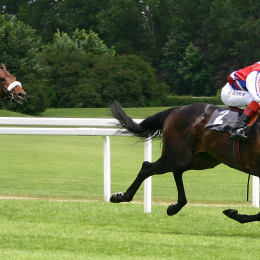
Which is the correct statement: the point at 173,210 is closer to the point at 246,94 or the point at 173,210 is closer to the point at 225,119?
the point at 225,119

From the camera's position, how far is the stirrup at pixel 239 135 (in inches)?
184

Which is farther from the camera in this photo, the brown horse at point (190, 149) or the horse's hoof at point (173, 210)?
the horse's hoof at point (173, 210)

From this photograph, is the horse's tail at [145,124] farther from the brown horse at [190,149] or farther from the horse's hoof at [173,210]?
the horse's hoof at [173,210]

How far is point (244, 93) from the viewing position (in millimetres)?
4918

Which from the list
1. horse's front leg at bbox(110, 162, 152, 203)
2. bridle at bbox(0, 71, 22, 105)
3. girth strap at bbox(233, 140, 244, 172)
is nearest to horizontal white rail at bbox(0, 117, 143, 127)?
bridle at bbox(0, 71, 22, 105)

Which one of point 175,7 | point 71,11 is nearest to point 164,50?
point 175,7

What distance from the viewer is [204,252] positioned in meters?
4.16

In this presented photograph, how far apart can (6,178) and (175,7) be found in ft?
154

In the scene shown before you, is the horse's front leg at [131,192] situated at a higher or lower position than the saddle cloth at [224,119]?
lower

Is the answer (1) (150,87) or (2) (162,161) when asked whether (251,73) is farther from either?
(1) (150,87)

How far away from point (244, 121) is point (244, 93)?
Answer: 1.03ft

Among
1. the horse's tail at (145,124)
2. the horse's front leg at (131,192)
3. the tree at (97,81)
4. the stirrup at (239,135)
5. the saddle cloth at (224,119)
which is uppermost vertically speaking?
the saddle cloth at (224,119)

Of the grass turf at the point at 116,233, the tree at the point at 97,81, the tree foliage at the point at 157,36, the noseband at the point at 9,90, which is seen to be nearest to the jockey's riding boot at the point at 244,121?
the grass turf at the point at 116,233

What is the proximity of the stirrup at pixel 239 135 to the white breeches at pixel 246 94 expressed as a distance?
0.27 metres
